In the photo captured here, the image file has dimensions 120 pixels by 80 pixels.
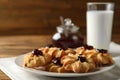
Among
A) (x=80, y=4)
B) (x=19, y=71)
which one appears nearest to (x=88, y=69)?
(x=19, y=71)

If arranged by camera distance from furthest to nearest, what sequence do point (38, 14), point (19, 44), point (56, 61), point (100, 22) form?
point (38, 14) < point (19, 44) < point (100, 22) < point (56, 61)

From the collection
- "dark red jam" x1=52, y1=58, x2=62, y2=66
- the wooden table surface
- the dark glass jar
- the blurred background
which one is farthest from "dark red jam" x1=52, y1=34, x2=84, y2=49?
the blurred background

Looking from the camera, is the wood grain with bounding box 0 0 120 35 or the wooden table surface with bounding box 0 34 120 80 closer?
the wooden table surface with bounding box 0 34 120 80

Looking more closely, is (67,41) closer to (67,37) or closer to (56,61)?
(67,37)

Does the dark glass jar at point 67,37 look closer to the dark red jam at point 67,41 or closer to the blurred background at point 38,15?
the dark red jam at point 67,41

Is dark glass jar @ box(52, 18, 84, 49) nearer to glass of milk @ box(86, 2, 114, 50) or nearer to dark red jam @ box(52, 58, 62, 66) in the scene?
glass of milk @ box(86, 2, 114, 50)

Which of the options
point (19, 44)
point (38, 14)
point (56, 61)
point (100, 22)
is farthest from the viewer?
point (38, 14)

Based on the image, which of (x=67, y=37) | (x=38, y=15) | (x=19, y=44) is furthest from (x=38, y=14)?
(x=67, y=37)
